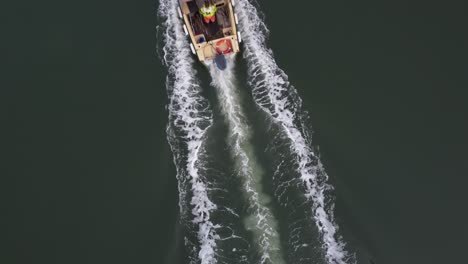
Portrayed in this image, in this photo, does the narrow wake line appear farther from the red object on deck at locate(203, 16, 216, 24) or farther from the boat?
the red object on deck at locate(203, 16, 216, 24)

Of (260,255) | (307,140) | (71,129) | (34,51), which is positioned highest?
(34,51)

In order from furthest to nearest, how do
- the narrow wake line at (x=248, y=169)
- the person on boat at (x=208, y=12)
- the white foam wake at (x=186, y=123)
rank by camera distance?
the person on boat at (x=208, y=12)
the white foam wake at (x=186, y=123)
the narrow wake line at (x=248, y=169)

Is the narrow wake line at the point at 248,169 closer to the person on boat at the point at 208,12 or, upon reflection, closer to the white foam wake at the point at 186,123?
the white foam wake at the point at 186,123

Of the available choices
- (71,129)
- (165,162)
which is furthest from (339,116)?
(71,129)

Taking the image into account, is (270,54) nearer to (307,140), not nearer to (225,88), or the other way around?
(225,88)

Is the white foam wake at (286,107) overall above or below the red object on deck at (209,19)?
below

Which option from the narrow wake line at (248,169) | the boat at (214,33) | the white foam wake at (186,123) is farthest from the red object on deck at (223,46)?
the white foam wake at (186,123)

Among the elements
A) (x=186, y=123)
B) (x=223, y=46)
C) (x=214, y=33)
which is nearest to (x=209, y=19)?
(x=214, y=33)
